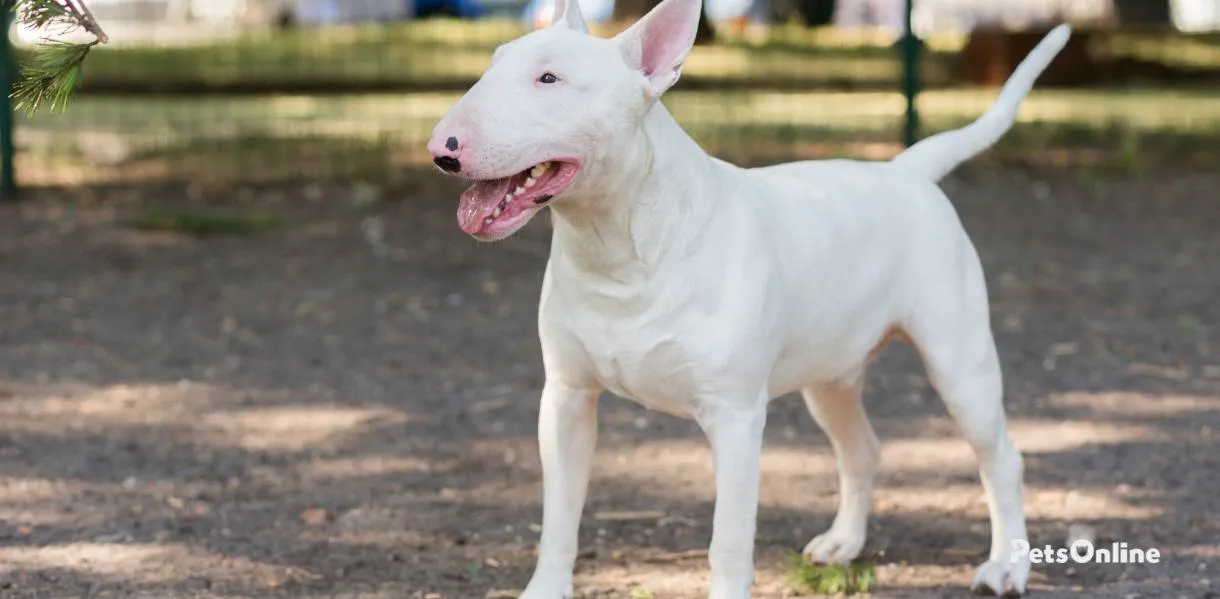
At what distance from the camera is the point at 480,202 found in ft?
10.3

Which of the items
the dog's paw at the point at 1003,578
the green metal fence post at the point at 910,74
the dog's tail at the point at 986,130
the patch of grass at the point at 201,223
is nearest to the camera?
the dog's paw at the point at 1003,578

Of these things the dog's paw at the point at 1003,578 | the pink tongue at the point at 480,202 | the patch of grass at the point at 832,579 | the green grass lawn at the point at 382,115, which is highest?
the green grass lawn at the point at 382,115

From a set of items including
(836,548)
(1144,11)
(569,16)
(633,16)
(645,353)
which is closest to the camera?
(645,353)

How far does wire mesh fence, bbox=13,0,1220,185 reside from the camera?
10.5m

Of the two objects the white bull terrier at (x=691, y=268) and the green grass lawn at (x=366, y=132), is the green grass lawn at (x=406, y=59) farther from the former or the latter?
the white bull terrier at (x=691, y=268)

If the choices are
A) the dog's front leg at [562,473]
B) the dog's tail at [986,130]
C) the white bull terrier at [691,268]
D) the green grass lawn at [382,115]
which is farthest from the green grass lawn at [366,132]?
the dog's front leg at [562,473]

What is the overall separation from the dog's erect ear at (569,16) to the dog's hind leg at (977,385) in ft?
3.55

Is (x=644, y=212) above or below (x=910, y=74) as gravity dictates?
below

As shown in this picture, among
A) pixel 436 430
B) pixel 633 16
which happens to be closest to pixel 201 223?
pixel 436 430

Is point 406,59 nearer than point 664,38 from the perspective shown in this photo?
No

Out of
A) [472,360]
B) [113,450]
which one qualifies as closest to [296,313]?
[472,360]

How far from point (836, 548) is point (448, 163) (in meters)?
1.83

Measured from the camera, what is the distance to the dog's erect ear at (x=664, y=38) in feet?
10.6

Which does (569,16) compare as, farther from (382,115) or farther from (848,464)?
(382,115)
